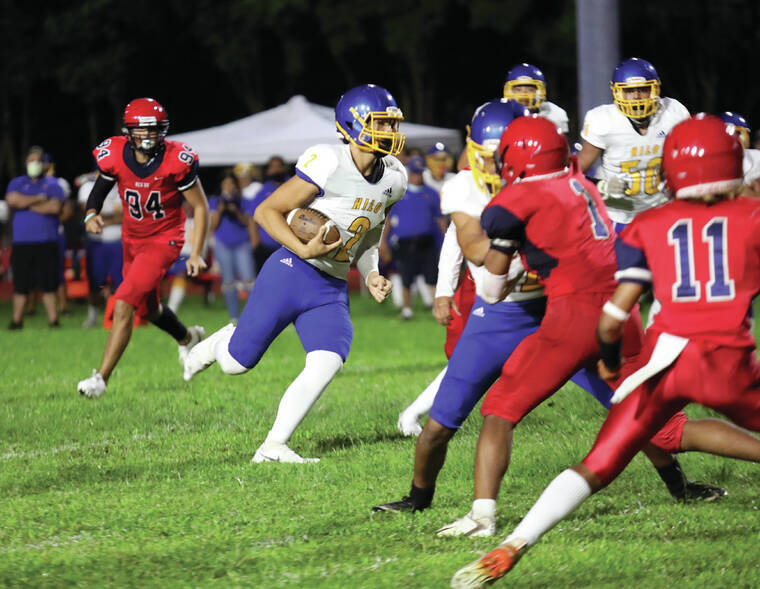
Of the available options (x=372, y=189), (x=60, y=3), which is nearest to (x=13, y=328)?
(x=372, y=189)

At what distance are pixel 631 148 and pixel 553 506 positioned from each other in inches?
160

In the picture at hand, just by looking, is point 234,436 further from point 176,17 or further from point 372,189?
point 176,17

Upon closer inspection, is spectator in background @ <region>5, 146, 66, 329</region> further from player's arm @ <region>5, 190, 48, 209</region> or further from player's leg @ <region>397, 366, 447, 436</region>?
player's leg @ <region>397, 366, 447, 436</region>

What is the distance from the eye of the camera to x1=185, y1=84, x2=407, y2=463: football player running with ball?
590 centimetres

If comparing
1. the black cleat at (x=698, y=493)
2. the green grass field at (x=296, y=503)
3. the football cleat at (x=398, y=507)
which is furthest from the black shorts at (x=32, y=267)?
the black cleat at (x=698, y=493)

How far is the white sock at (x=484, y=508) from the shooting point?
453cm

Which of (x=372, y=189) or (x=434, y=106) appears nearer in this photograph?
(x=372, y=189)

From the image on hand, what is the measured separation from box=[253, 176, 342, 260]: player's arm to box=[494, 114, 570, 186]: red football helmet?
1578 mm

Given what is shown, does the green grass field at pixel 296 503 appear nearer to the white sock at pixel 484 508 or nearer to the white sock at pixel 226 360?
the white sock at pixel 484 508

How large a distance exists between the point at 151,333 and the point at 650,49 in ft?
74.6

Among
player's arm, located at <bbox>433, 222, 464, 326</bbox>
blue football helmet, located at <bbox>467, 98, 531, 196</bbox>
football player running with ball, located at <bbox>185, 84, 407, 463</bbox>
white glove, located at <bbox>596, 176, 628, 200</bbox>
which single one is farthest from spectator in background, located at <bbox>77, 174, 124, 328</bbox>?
blue football helmet, located at <bbox>467, 98, 531, 196</bbox>

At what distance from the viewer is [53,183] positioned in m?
14.6

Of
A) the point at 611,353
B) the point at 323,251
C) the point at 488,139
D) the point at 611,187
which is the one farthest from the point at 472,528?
the point at 611,187

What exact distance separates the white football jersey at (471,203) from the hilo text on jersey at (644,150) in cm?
283
